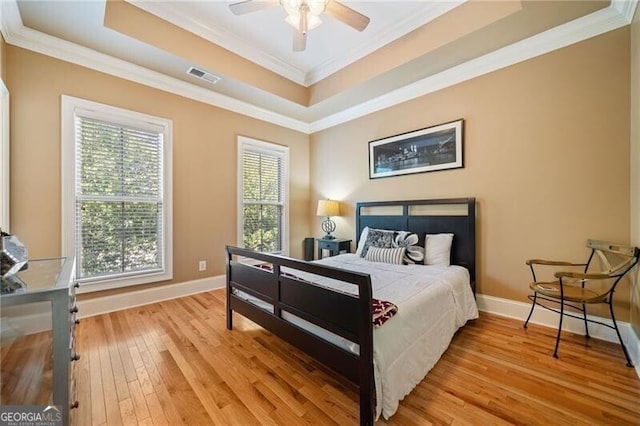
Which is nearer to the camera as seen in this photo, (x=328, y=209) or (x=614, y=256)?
(x=614, y=256)

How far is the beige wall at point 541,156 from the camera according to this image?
2.19m

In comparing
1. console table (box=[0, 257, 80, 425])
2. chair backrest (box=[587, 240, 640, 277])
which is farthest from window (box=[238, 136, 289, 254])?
chair backrest (box=[587, 240, 640, 277])

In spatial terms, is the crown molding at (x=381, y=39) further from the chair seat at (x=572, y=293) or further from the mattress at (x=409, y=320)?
the chair seat at (x=572, y=293)

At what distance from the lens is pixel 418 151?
131 inches

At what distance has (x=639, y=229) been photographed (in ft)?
6.19

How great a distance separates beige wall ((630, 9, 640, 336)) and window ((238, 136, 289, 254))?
12.9ft

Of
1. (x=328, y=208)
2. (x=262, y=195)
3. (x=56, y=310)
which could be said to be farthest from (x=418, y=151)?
(x=56, y=310)

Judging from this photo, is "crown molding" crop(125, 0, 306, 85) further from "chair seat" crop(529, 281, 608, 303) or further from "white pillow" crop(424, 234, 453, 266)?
"chair seat" crop(529, 281, 608, 303)

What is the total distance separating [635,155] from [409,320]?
7.35 ft

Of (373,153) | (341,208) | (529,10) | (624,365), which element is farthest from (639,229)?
(341,208)

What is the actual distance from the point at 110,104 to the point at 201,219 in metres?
1.62

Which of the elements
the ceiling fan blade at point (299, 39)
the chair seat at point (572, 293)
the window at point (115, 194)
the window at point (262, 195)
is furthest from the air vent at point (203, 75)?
the chair seat at point (572, 293)

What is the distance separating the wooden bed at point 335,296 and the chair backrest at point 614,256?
3.05 ft

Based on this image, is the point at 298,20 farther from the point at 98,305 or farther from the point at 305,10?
the point at 98,305
